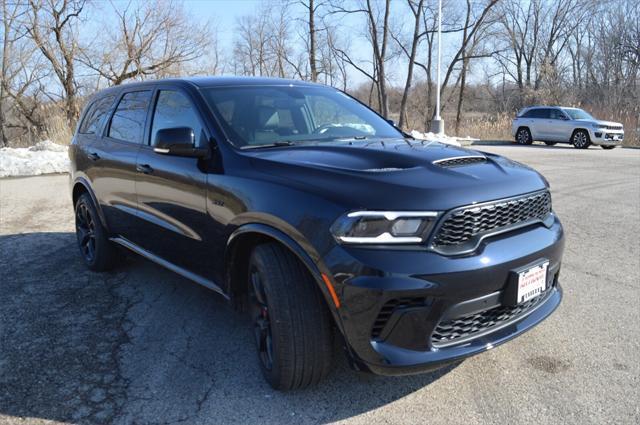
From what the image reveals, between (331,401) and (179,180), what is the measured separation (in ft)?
5.61

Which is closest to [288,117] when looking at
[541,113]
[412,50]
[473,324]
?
[473,324]

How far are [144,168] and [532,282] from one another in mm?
2765

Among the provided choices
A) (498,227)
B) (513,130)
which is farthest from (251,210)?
(513,130)

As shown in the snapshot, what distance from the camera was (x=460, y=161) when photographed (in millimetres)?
2896

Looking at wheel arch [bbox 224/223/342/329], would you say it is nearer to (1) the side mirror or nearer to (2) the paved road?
(2) the paved road

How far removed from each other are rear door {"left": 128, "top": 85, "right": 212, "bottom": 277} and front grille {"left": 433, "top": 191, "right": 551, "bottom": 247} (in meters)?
1.49

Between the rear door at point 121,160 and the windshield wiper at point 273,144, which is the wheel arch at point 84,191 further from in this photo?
the windshield wiper at point 273,144

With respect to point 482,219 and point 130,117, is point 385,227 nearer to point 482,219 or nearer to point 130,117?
point 482,219

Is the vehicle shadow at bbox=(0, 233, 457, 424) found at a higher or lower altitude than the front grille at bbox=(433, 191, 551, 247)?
lower

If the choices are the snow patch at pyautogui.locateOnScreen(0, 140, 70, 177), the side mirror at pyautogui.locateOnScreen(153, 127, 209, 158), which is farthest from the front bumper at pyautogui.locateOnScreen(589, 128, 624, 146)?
the side mirror at pyautogui.locateOnScreen(153, 127, 209, 158)

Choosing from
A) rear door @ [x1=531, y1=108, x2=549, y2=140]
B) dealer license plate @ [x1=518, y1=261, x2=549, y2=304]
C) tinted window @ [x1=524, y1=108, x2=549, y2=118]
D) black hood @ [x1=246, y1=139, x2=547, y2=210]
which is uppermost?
tinted window @ [x1=524, y1=108, x2=549, y2=118]

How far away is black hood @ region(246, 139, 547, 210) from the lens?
2.40 m

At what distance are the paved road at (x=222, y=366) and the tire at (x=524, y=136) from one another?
18.2 metres

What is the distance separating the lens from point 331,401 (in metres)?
2.77
